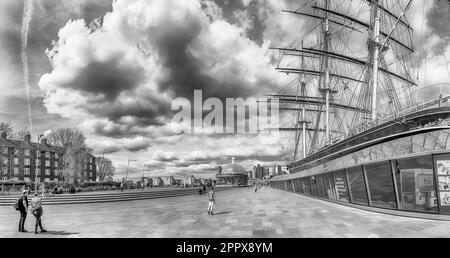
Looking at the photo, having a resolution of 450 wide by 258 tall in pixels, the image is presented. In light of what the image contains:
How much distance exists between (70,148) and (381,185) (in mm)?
62032

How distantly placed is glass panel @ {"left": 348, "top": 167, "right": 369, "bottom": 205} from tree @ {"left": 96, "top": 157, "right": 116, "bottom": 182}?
89.7m

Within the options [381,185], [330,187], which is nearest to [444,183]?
[381,185]

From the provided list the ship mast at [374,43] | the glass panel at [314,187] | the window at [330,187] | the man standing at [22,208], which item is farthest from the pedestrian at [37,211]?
the ship mast at [374,43]

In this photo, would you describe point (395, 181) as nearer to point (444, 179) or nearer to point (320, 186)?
point (444, 179)

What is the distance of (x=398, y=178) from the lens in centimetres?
1805

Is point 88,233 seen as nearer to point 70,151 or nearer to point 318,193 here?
point 318,193

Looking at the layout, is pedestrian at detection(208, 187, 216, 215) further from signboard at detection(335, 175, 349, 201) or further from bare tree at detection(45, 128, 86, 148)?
bare tree at detection(45, 128, 86, 148)

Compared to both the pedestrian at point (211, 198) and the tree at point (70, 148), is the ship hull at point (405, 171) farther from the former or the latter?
the tree at point (70, 148)

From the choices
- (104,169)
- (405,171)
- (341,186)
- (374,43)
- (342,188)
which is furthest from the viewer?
(104,169)

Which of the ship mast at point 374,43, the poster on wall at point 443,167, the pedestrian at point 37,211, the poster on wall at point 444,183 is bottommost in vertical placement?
the pedestrian at point 37,211

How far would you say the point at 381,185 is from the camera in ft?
64.6

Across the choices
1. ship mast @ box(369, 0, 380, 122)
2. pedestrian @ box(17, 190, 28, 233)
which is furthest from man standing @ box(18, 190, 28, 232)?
ship mast @ box(369, 0, 380, 122)

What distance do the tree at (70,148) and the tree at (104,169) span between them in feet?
105

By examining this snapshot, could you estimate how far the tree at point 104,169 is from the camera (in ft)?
338
